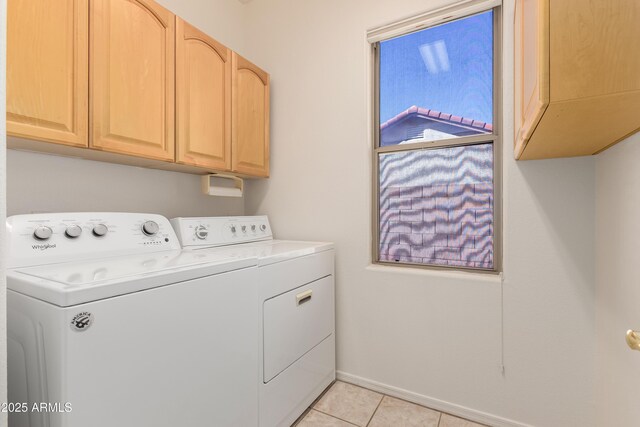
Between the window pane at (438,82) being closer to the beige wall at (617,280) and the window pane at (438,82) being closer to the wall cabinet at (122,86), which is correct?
the beige wall at (617,280)

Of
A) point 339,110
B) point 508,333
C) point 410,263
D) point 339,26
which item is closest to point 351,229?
point 410,263

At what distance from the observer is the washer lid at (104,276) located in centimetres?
76

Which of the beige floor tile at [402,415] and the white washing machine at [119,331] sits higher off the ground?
the white washing machine at [119,331]

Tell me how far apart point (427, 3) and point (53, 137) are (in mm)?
1934

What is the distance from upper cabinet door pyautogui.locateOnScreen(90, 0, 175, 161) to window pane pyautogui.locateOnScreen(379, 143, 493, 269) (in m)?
1.28

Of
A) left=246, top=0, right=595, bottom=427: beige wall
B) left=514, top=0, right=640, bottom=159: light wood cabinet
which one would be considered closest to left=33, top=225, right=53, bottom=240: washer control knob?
left=246, top=0, right=595, bottom=427: beige wall

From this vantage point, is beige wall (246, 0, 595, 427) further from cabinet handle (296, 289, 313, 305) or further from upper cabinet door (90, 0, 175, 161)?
upper cabinet door (90, 0, 175, 161)

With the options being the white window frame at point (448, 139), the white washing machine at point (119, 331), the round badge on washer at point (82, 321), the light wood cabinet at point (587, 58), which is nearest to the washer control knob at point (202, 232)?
the white washing machine at point (119, 331)

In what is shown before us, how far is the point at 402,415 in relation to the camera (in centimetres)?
163

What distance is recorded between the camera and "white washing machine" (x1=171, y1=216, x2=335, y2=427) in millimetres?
1367

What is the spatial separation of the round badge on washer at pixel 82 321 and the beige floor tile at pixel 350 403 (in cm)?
136

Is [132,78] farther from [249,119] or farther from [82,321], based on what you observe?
[82,321]

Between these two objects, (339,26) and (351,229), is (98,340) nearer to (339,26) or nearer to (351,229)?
(351,229)

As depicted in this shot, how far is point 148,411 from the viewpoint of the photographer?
2.95 feet
